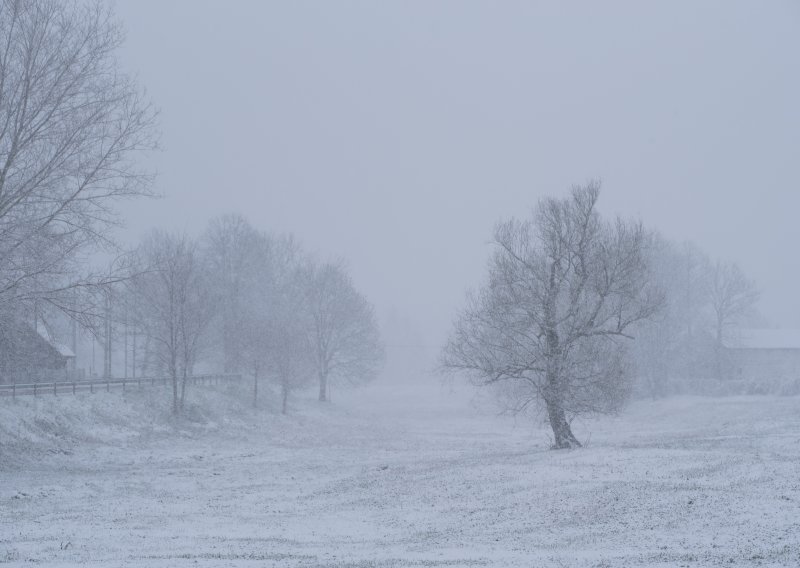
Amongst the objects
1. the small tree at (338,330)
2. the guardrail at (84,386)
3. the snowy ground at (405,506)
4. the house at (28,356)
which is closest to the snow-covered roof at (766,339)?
the small tree at (338,330)

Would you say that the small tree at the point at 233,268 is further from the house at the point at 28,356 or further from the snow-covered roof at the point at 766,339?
the snow-covered roof at the point at 766,339

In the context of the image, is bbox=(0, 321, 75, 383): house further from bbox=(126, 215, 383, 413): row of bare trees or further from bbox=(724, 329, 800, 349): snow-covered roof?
bbox=(724, 329, 800, 349): snow-covered roof

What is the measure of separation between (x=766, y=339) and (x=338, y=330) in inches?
1951

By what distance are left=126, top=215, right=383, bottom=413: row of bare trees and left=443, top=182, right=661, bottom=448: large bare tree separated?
27.1m

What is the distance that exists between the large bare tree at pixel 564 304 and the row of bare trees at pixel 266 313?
27.1m

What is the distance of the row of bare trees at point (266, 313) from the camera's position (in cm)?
5722

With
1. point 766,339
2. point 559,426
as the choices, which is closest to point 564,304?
point 559,426

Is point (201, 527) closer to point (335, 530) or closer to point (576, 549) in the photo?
point (335, 530)

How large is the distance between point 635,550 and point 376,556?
15.6 feet

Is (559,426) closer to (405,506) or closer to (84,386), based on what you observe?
(405,506)

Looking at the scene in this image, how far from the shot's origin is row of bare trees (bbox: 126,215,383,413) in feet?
188

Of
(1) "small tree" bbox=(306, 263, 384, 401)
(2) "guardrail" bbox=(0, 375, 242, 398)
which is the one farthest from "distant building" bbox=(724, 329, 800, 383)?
(2) "guardrail" bbox=(0, 375, 242, 398)

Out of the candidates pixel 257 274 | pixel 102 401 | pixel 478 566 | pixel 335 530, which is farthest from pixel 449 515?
pixel 257 274

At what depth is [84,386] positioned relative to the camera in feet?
147
